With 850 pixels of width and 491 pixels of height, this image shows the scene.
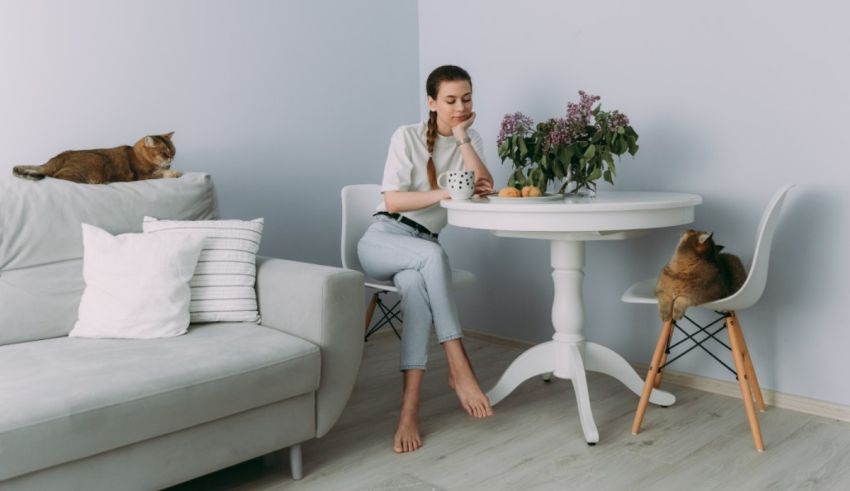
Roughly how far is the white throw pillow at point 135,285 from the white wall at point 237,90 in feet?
2.06

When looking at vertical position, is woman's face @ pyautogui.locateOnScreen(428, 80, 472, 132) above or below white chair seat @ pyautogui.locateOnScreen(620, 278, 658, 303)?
above

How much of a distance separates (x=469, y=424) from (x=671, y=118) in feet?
4.16

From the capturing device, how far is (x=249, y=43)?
2842 millimetres

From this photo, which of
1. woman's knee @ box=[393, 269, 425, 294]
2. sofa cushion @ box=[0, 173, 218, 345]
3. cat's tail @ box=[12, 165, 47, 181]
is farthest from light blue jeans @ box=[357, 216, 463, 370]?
cat's tail @ box=[12, 165, 47, 181]

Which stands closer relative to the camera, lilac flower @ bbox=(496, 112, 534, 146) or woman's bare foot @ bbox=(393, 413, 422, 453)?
woman's bare foot @ bbox=(393, 413, 422, 453)

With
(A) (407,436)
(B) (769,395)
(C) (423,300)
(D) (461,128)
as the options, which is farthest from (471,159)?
(B) (769,395)

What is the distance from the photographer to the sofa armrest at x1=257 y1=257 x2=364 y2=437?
1.87 meters

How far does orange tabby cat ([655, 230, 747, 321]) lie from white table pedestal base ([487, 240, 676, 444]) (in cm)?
29

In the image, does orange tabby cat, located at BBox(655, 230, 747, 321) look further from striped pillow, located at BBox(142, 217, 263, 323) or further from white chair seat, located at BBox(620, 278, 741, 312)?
striped pillow, located at BBox(142, 217, 263, 323)

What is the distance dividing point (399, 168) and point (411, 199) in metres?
0.13

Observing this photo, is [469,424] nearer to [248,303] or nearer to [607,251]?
[248,303]

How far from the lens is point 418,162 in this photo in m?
2.43

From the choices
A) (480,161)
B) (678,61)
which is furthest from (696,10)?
(480,161)

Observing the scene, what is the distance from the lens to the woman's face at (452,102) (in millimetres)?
2377
